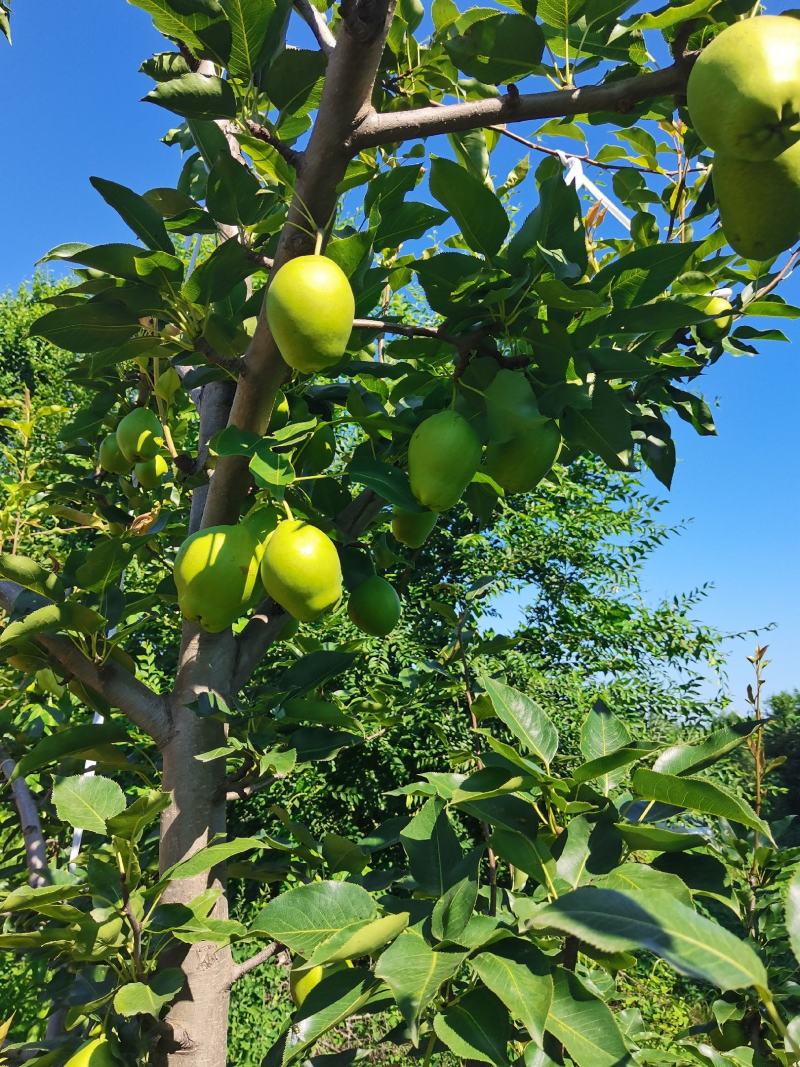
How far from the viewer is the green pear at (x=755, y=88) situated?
0.47 meters

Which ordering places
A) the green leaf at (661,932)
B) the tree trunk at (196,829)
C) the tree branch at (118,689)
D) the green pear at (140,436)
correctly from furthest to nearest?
the green pear at (140,436) → the tree branch at (118,689) → the tree trunk at (196,829) → the green leaf at (661,932)

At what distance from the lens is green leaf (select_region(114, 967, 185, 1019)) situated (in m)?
0.78

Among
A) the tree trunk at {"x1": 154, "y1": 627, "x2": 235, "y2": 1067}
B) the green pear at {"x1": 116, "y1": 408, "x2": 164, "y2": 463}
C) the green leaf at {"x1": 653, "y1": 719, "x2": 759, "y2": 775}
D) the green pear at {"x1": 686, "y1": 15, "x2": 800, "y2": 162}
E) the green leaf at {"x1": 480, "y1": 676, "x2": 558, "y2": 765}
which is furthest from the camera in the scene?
the green pear at {"x1": 116, "y1": 408, "x2": 164, "y2": 463}

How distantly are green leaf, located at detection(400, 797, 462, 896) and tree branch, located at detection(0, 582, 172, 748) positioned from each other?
46 centimetres

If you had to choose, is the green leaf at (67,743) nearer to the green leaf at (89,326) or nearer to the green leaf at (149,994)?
the green leaf at (149,994)

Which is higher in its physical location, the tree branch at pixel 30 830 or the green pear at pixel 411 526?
the green pear at pixel 411 526

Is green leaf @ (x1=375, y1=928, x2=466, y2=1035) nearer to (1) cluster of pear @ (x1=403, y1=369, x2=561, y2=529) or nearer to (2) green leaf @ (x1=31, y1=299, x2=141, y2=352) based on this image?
(1) cluster of pear @ (x1=403, y1=369, x2=561, y2=529)

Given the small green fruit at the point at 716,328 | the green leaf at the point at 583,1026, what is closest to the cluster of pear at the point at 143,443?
the small green fruit at the point at 716,328

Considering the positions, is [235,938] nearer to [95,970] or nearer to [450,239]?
[95,970]

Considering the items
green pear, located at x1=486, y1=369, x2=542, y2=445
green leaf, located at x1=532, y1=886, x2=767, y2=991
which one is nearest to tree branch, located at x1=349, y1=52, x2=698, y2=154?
green pear, located at x1=486, y1=369, x2=542, y2=445

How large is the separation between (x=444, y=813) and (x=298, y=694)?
433 millimetres

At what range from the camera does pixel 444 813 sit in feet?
2.36

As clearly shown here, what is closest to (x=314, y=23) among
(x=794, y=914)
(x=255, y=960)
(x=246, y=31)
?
(x=246, y=31)

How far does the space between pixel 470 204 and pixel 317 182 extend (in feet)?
0.50
